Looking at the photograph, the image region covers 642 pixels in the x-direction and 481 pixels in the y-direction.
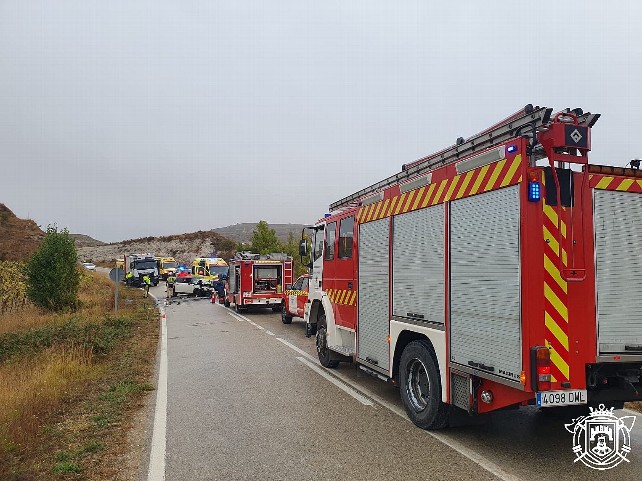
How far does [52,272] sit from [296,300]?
35.9 ft

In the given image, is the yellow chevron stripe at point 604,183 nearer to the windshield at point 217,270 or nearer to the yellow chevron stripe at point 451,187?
the yellow chevron stripe at point 451,187

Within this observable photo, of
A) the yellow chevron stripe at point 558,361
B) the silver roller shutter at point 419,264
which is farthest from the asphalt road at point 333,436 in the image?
the silver roller shutter at point 419,264

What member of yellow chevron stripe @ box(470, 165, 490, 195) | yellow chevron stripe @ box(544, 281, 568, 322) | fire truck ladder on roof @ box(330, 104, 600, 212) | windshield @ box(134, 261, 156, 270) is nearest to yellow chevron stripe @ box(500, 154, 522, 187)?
fire truck ladder on roof @ box(330, 104, 600, 212)

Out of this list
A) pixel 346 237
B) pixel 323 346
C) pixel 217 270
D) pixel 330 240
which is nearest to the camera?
pixel 346 237

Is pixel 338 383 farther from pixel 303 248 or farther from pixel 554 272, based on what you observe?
pixel 554 272

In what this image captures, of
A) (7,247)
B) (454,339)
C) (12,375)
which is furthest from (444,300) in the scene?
(7,247)

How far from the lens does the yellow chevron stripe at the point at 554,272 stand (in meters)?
4.53

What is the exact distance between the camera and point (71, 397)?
770 cm

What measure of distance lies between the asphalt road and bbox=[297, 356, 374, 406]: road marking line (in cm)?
1

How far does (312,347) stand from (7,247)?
4393cm

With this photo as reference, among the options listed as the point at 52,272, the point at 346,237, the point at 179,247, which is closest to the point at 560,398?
the point at 346,237

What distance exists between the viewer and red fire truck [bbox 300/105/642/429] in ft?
14.8

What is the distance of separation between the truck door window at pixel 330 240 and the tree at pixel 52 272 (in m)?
15.7

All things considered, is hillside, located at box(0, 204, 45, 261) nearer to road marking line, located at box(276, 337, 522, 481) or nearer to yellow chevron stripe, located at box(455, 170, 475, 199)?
road marking line, located at box(276, 337, 522, 481)
